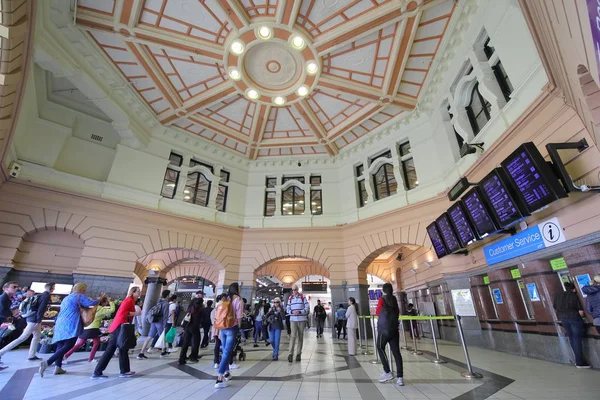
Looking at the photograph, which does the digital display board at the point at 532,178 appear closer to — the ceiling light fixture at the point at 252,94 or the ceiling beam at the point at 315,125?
the ceiling beam at the point at 315,125

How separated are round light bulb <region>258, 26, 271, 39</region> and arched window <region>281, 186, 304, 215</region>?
6.76 metres

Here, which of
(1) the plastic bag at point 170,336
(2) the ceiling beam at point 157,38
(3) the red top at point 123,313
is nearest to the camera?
(3) the red top at point 123,313

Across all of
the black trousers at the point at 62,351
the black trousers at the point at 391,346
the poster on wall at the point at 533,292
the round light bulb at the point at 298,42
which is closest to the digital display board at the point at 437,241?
the poster on wall at the point at 533,292

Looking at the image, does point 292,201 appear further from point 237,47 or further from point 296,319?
Answer: point 296,319

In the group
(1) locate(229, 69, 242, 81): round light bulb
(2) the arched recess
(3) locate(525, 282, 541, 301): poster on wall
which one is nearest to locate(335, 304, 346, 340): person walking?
(3) locate(525, 282, 541, 301): poster on wall

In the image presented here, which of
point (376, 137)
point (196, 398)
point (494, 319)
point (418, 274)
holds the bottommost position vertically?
point (196, 398)

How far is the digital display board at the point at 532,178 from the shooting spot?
423 centimetres

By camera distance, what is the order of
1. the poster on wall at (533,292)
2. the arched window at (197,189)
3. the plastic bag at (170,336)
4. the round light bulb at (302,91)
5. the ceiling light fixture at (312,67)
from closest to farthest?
the poster on wall at (533,292), the plastic bag at (170,336), the ceiling light fixture at (312,67), the round light bulb at (302,91), the arched window at (197,189)

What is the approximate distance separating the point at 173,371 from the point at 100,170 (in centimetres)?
796

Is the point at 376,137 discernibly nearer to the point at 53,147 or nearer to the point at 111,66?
the point at 111,66

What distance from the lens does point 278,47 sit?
8.15m

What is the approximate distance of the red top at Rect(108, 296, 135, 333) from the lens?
4.25 meters

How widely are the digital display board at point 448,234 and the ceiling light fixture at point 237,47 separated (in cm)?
756

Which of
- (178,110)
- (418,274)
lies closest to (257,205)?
(178,110)
